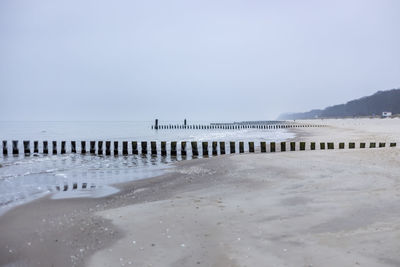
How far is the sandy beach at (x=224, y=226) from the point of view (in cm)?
458

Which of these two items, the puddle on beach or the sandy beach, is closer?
the sandy beach

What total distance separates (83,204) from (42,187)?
13.3 ft

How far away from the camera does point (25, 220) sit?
7.47 meters

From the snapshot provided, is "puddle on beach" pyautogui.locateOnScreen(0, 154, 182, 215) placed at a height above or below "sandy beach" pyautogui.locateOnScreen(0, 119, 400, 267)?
below

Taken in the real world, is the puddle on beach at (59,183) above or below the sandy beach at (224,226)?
below

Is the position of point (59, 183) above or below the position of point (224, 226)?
below

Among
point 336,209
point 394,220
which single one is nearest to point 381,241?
point 394,220

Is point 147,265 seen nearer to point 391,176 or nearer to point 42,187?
point 391,176

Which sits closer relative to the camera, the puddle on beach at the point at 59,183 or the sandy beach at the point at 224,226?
the sandy beach at the point at 224,226

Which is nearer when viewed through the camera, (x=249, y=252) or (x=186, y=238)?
(x=249, y=252)

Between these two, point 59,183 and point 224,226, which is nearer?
point 224,226

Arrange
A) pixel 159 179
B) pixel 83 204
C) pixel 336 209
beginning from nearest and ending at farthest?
pixel 336 209, pixel 83 204, pixel 159 179

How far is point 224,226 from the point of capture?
5.88 metres

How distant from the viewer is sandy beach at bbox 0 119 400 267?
4582 mm
